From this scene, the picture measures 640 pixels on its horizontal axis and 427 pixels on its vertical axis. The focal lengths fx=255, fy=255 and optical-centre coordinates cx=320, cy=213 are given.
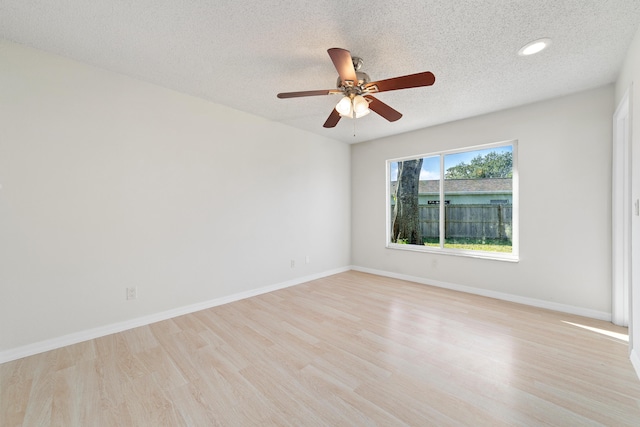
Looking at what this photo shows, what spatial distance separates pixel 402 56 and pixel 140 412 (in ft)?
10.5

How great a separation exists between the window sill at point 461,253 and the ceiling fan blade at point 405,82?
275 cm

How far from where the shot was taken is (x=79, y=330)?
7.65ft

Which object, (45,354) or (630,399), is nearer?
(630,399)

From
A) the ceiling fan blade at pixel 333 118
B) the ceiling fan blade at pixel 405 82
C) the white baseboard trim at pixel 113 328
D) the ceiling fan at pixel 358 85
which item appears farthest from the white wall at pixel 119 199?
the ceiling fan blade at pixel 405 82

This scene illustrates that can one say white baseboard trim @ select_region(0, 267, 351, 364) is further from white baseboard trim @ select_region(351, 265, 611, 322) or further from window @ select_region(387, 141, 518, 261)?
window @ select_region(387, 141, 518, 261)

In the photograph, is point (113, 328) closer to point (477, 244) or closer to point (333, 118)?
Answer: point (333, 118)

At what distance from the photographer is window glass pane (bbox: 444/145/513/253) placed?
3.50 metres

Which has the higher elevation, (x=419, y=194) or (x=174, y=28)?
(x=174, y=28)

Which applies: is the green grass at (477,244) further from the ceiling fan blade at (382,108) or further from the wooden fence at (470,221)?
the ceiling fan blade at (382,108)

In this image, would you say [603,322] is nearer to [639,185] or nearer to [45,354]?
[639,185]

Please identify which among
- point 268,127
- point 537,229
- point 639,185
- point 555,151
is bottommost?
point 537,229

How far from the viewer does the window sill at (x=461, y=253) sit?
134 inches

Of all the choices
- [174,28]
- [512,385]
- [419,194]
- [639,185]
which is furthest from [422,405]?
[419,194]

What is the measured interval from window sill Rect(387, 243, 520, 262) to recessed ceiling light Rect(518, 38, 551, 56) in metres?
2.39
